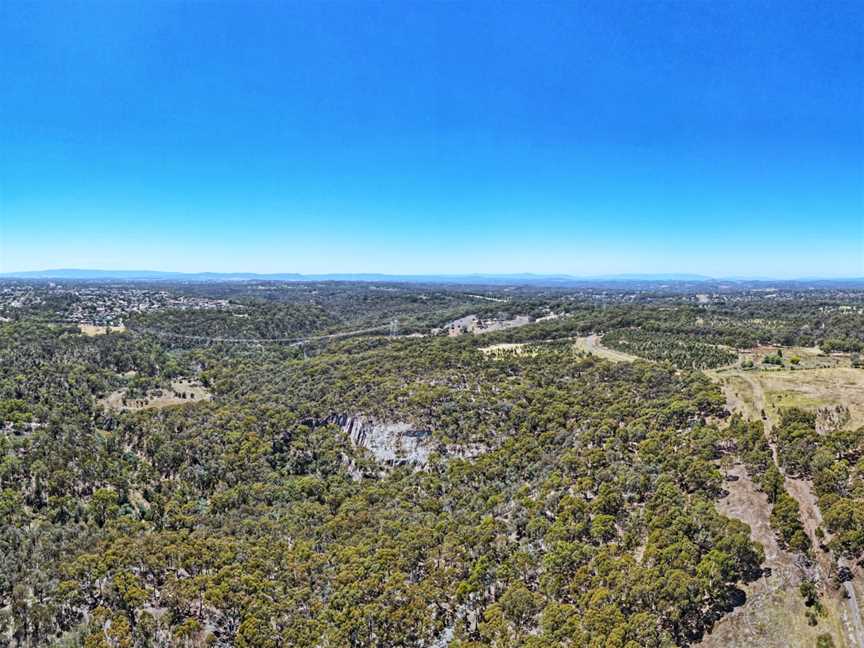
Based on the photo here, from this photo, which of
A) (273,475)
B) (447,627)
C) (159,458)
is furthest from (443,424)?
(159,458)

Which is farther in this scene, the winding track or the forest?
the forest

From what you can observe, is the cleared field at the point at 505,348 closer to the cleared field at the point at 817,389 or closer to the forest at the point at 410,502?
the forest at the point at 410,502

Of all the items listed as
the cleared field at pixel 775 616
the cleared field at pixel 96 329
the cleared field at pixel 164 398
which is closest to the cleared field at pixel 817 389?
the cleared field at pixel 775 616

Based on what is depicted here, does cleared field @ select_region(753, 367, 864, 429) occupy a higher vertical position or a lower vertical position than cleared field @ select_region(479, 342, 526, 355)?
higher

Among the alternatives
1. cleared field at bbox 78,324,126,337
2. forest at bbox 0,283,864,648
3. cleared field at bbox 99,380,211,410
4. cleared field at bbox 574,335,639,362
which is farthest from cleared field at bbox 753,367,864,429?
cleared field at bbox 78,324,126,337

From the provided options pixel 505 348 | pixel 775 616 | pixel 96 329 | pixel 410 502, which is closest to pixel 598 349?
pixel 505 348

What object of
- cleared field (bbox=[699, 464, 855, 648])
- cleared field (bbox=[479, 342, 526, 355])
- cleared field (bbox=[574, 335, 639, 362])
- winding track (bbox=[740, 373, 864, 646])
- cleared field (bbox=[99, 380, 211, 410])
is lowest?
cleared field (bbox=[99, 380, 211, 410])

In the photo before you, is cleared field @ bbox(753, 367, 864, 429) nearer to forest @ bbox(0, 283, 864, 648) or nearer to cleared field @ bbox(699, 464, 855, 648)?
forest @ bbox(0, 283, 864, 648)

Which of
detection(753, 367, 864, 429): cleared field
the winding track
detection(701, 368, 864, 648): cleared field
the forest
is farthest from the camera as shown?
detection(753, 367, 864, 429): cleared field

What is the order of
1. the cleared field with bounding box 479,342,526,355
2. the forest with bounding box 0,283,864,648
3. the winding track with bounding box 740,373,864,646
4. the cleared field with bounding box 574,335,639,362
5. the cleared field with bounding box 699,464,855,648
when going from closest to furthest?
1. the winding track with bounding box 740,373,864,646
2. the cleared field with bounding box 699,464,855,648
3. the forest with bounding box 0,283,864,648
4. the cleared field with bounding box 574,335,639,362
5. the cleared field with bounding box 479,342,526,355
